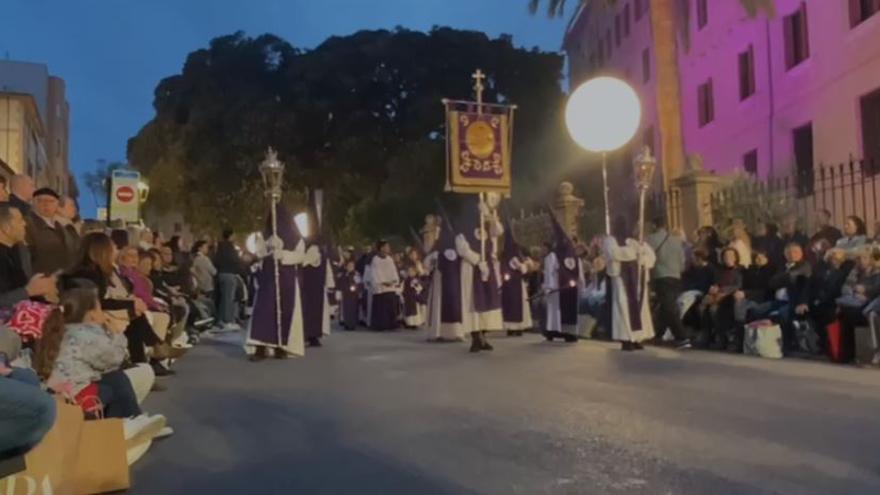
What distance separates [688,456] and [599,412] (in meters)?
1.78

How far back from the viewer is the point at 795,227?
14.8 metres

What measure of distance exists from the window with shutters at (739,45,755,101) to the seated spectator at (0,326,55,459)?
88.5 ft

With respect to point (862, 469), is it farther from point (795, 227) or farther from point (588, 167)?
point (588, 167)

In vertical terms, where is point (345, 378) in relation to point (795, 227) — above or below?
below

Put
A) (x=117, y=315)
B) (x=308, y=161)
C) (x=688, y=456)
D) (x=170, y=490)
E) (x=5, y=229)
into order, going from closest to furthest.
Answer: (x=170, y=490) → (x=688, y=456) → (x=5, y=229) → (x=117, y=315) → (x=308, y=161)

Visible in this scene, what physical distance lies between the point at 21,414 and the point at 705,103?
3134cm

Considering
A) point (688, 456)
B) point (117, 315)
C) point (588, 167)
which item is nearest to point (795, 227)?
point (688, 456)

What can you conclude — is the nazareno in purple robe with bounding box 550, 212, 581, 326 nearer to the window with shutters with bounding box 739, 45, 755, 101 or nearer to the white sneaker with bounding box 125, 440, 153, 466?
the white sneaker with bounding box 125, 440, 153, 466

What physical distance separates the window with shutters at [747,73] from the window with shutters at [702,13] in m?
3.65

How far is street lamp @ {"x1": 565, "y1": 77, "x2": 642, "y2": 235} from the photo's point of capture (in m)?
14.9

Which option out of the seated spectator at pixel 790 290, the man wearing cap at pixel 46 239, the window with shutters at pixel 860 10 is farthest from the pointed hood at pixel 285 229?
the window with shutters at pixel 860 10

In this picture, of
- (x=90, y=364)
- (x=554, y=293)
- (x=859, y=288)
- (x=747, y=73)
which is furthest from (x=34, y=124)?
(x=90, y=364)

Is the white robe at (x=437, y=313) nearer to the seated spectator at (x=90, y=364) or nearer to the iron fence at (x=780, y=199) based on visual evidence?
the iron fence at (x=780, y=199)

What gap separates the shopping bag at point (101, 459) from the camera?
17.8 ft
